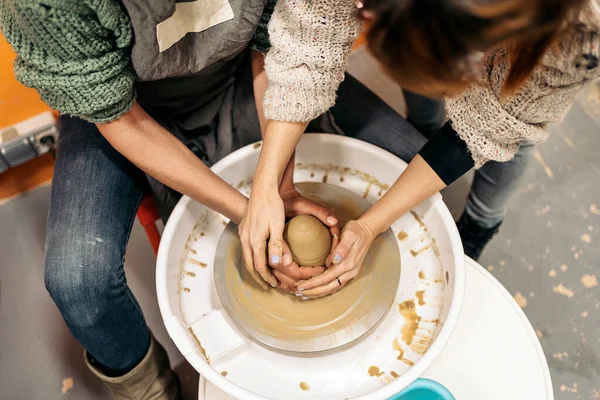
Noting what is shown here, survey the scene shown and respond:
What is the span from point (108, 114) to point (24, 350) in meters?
1.11

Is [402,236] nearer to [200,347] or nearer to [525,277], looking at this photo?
[200,347]

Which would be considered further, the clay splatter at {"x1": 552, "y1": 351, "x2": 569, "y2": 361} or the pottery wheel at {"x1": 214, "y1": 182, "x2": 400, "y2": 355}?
the clay splatter at {"x1": 552, "y1": 351, "x2": 569, "y2": 361}

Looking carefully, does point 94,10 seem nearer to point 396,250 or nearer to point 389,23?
point 389,23

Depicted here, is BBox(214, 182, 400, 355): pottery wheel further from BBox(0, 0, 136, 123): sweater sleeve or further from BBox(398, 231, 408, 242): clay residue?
BBox(0, 0, 136, 123): sweater sleeve

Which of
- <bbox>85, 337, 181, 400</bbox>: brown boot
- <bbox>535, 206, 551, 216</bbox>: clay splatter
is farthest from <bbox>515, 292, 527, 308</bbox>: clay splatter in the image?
<bbox>85, 337, 181, 400</bbox>: brown boot

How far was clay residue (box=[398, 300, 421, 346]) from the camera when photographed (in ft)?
3.91

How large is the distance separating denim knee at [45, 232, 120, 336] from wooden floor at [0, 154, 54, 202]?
1013mm

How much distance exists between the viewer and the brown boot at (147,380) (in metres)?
1.33

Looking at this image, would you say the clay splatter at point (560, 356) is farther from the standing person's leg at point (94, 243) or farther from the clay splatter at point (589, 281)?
the standing person's leg at point (94, 243)

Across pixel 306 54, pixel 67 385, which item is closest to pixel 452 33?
pixel 306 54

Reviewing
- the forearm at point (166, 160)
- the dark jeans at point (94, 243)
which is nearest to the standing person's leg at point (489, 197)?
the forearm at point (166, 160)

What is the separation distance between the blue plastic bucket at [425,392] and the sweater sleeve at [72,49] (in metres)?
0.91

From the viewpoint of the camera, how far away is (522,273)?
70.1 inches

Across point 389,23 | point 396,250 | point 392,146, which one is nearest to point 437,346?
point 396,250
